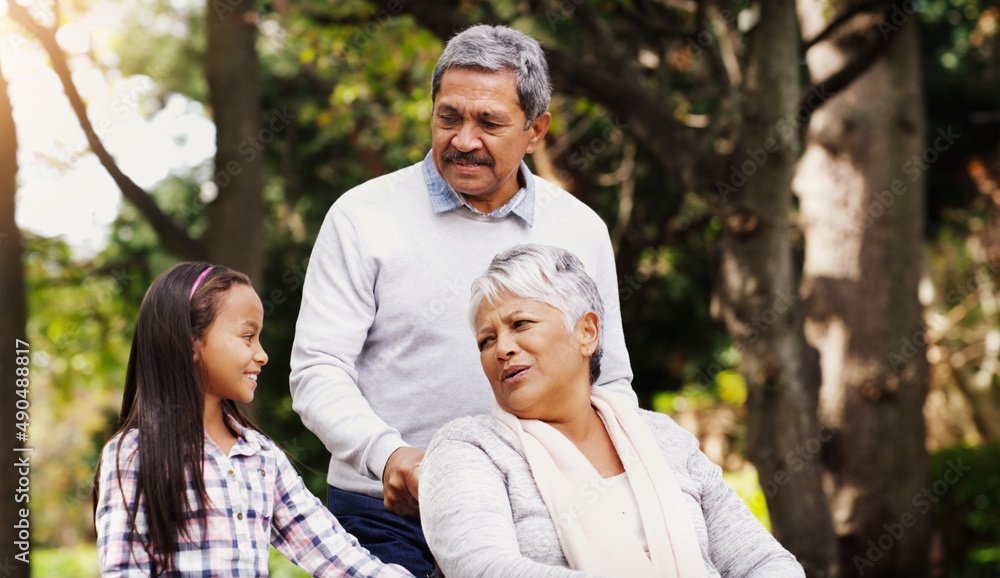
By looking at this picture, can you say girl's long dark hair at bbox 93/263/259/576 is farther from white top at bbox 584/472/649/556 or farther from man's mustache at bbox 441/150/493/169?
white top at bbox 584/472/649/556

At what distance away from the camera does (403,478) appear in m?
2.12

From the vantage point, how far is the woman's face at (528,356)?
2086mm

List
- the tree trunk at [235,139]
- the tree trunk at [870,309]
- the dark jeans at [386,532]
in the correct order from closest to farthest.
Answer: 1. the dark jeans at [386,532]
2. the tree trunk at [235,139]
3. the tree trunk at [870,309]

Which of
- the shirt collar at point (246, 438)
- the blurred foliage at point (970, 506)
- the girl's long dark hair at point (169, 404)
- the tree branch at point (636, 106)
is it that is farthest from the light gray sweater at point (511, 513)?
the blurred foliage at point (970, 506)

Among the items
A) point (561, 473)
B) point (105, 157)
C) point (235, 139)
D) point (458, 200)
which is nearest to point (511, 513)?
point (561, 473)

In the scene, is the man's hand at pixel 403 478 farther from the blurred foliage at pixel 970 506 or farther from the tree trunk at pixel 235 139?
the blurred foliage at pixel 970 506

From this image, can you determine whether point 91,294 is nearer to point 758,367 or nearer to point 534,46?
point 758,367

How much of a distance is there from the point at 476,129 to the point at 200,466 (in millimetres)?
1101

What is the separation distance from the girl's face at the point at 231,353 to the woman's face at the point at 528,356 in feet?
1.68

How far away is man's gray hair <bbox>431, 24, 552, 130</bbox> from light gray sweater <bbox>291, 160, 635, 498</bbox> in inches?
12.5

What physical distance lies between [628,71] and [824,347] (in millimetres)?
2574

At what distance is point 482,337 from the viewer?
2.15 meters

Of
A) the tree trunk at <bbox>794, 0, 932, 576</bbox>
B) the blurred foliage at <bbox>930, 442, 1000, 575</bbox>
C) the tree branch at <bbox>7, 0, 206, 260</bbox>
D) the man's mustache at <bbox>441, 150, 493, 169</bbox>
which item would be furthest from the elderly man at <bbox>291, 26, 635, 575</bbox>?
the blurred foliage at <bbox>930, 442, 1000, 575</bbox>

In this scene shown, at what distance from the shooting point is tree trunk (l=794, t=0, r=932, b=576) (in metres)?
6.86
